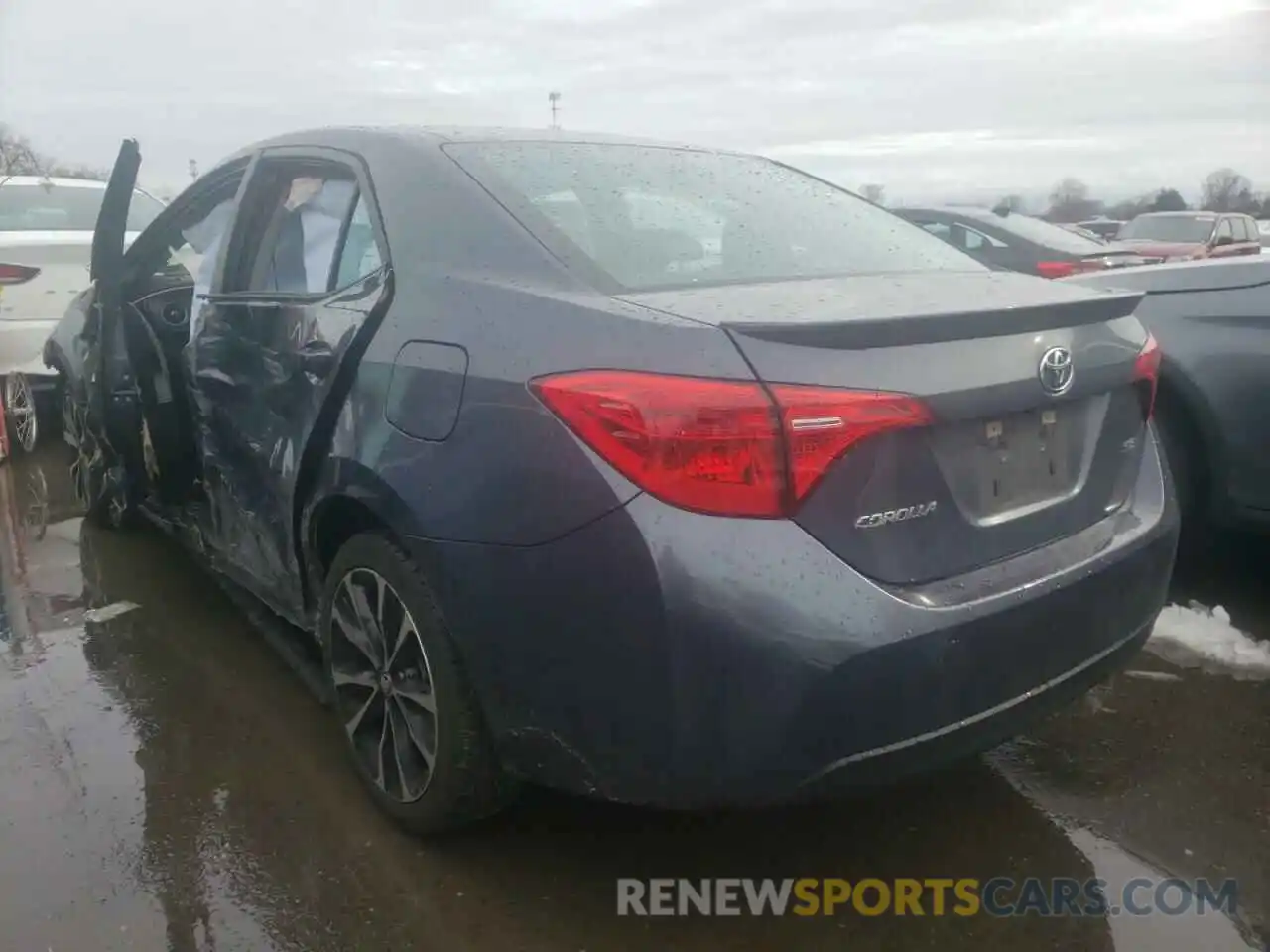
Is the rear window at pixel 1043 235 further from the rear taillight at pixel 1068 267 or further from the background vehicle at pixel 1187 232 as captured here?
the background vehicle at pixel 1187 232

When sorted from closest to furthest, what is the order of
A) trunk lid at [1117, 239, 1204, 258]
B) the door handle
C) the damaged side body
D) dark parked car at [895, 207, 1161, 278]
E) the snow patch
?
1. the door handle
2. the damaged side body
3. the snow patch
4. dark parked car at [895, 207, 1161, 278]
5. trunk lid at [1117, 239, 1204, 258]

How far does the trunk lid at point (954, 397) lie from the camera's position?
1.95m

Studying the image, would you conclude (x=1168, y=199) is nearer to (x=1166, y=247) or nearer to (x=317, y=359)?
(x=1166, y=247)

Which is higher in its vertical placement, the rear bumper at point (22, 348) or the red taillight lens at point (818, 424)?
the red taillight lens at point (818, 424)

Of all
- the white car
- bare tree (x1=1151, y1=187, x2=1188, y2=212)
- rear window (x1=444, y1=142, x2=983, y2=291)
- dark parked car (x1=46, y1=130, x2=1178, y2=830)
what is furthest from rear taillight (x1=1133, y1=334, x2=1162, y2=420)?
bare tree (x1=1151, y1=187, x2=1188, y2=212)

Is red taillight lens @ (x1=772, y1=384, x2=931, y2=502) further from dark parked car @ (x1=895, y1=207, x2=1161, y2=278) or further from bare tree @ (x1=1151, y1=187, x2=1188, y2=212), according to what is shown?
bare tree @ (x1=1151, y1=187, x2=1188, y2=212)

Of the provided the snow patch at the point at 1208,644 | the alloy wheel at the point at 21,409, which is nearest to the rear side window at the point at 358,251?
the snow patch at the point at 1208,644

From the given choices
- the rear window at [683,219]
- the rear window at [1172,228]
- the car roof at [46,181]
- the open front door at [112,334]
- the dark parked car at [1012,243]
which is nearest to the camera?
the rear window at [683,219]

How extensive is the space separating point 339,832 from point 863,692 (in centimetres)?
145

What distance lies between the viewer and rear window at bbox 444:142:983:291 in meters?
2.44

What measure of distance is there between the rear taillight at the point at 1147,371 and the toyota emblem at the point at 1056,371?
32 cm

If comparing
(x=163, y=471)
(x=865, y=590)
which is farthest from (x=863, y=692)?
(x=163, y=471)

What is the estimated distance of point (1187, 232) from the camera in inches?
643

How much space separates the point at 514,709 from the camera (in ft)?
7.18
